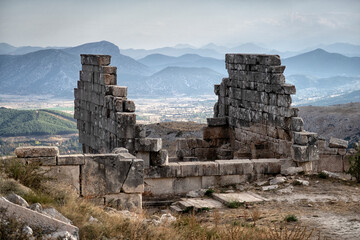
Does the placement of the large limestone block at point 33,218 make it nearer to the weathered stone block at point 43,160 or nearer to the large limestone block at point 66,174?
the weathered stone block at point 43,160

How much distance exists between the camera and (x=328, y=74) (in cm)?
14100

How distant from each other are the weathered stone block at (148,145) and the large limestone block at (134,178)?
2.94 metres

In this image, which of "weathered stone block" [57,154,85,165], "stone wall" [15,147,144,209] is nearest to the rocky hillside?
"stone wall" [15,147,144,209]

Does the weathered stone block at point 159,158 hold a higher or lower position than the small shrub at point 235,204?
higher

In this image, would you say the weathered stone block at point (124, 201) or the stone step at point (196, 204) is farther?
the stone step at point (196, 204)

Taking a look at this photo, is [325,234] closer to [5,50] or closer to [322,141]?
[322,141]

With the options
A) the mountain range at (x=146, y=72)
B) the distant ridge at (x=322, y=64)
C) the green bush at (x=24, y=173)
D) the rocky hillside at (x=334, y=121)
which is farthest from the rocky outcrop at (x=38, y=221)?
the distant ridge at (x=322, y=64)

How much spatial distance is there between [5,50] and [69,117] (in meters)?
75.7

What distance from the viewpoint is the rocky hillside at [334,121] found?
3766 centimetres

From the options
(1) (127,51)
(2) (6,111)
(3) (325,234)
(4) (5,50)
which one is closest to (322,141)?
(3) (325,234)

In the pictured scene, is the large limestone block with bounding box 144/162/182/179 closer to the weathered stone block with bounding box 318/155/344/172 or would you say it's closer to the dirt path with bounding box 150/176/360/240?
the dirt path with bounding box 150/176/360/240

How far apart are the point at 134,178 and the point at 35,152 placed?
2.08 meters

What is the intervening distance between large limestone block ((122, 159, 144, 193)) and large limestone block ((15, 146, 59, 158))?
155 centimetres

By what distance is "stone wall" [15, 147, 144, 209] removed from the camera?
12000mm
